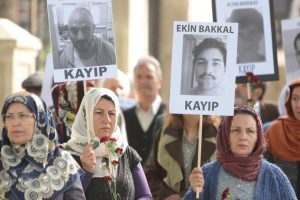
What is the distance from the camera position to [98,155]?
8109 mm

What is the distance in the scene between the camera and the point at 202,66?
8.34 m

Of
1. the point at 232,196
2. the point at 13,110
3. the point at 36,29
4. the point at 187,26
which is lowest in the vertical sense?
the point at 232,196

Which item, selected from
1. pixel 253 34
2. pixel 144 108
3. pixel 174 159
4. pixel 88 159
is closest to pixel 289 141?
pixel 174 159

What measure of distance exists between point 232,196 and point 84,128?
1105mm

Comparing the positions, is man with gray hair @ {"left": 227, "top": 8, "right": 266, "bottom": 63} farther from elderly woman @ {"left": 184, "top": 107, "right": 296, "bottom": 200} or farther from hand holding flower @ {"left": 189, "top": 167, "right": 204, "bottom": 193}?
hand holding flower @ {"left": 189, "top": 167, "right": 204, "bottom": 193}

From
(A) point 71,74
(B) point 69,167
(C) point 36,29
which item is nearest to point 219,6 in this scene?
(A) point 71,74

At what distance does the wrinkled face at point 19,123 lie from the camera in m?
7.34

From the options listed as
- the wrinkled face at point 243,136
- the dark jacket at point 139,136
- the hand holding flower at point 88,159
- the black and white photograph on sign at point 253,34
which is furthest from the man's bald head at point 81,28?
the dark jacket at point 139,136

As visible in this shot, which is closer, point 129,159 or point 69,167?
point 69,167

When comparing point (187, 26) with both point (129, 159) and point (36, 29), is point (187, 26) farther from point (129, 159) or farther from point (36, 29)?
point (36, 29)

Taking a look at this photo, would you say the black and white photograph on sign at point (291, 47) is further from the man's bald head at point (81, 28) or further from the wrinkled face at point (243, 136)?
the man's bald head at point (81, 28)

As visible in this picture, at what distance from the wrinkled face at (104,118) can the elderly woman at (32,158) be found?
0.66 metres

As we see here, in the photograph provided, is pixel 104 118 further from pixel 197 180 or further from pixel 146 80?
pixel 146 80

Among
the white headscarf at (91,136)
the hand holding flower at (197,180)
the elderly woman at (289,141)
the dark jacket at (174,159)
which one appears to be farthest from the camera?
the dark jacket at (174,159)
